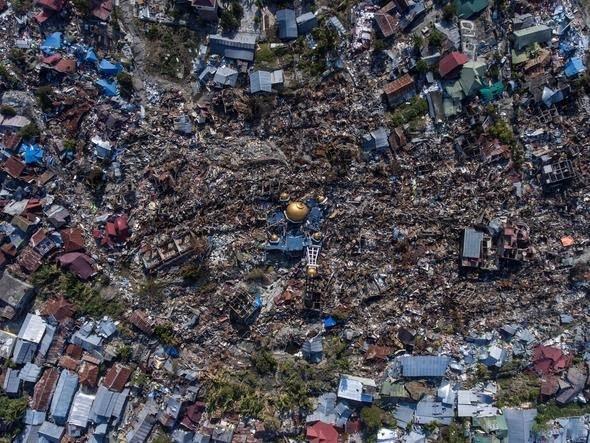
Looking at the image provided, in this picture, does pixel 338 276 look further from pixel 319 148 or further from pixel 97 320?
→ pixel 97 320

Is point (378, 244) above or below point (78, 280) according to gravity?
above

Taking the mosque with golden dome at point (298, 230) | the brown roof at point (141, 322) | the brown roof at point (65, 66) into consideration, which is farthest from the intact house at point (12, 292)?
the mosque with golden dome at point (298, 230)

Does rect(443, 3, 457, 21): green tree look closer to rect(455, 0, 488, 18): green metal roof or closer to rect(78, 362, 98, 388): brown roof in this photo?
rect(455, 0, 488, 18): green metal roof

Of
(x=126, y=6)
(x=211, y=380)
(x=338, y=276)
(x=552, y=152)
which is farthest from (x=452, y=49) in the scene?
(x=211, y=380)

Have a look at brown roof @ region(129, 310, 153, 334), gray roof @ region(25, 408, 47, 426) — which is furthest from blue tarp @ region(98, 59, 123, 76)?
gray roof @ region(25, 408, 47, 426)

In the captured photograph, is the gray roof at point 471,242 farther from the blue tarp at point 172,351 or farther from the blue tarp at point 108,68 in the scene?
the blue tarp at point 108,68

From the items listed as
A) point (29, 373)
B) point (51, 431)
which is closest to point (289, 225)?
point (29, 373)
